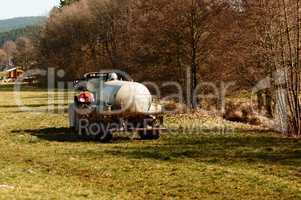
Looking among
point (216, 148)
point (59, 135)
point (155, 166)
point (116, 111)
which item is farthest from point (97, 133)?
point (155, 166)

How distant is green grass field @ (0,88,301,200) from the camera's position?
11.5 metres

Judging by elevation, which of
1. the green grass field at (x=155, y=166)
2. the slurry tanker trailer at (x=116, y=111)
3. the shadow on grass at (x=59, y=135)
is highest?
the slurry tanker trailer at (x=116, y=111)

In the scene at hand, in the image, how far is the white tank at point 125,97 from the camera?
64.5 feet

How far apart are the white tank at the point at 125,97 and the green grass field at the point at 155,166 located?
145cm

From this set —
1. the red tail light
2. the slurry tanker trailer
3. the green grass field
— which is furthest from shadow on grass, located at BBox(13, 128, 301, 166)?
the red tail light

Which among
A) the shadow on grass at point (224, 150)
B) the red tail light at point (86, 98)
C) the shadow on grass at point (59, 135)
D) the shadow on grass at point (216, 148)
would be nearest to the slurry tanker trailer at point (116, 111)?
the red tail light at point (86, 98)

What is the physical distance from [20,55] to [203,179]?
4467 inches

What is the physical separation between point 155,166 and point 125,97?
568cm

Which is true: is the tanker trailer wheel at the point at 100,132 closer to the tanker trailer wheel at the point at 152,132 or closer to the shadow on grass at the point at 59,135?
the shadow on grass at the point at 59,135

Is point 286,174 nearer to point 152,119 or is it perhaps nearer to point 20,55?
point 152,119

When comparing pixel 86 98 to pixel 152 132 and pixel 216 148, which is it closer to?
pixel 152 132

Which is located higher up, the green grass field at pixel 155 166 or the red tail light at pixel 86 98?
the red tail light at pixel 86 98

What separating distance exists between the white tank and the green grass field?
1.45 meters

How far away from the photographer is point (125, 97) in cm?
1970
